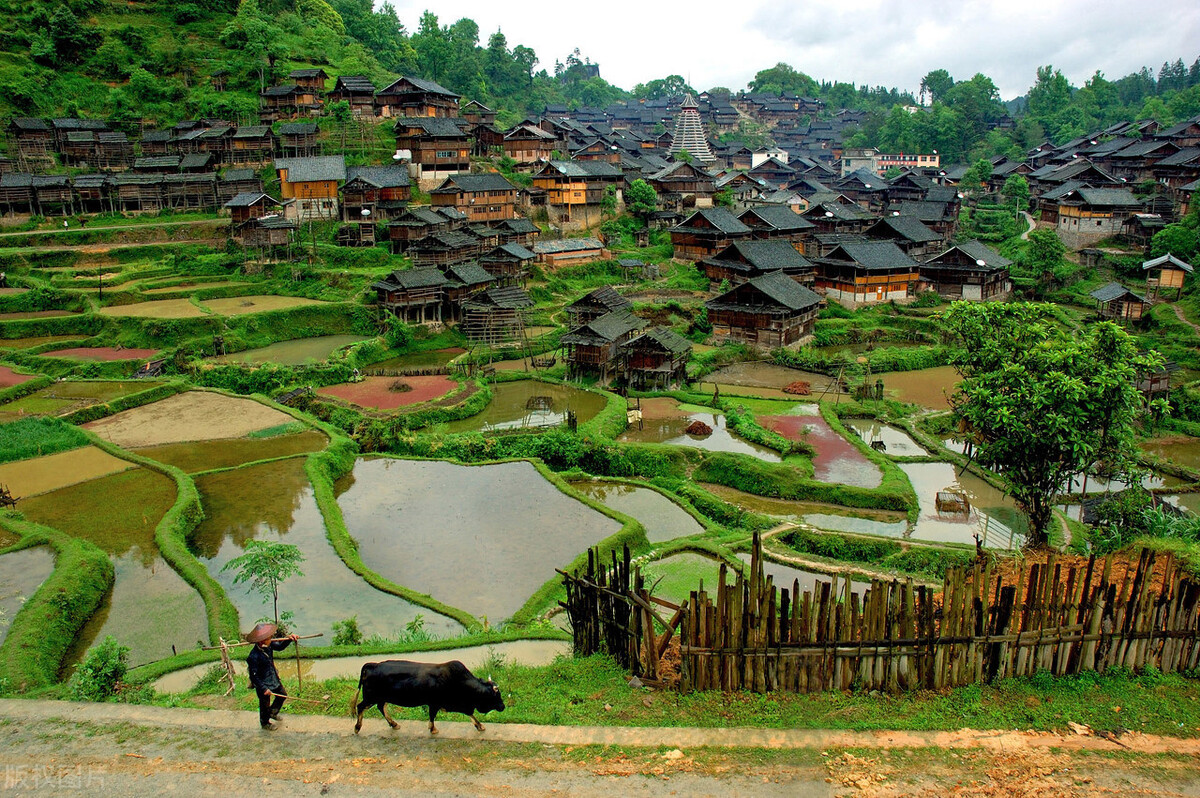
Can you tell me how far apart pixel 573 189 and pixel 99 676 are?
54.5 metres

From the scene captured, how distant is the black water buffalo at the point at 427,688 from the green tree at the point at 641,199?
192 feet

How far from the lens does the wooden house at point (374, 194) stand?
2192 inches

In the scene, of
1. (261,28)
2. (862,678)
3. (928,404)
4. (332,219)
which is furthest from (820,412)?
(261,28)

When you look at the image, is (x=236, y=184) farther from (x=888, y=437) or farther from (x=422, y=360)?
(x=888, y=437)

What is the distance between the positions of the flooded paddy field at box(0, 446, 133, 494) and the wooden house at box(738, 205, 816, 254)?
148 feet

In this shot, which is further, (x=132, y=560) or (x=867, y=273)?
(x=867, y=273)

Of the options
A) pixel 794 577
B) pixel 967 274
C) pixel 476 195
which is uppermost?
pixel 476 195

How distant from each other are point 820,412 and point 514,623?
20.5 m

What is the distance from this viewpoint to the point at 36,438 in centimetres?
2850

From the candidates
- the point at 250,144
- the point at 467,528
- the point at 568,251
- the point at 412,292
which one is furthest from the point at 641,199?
the point at 467,528

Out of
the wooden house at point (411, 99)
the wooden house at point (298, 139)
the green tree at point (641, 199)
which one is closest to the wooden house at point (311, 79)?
the wooden house at point (411, 99)

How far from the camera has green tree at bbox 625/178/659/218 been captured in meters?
65.2

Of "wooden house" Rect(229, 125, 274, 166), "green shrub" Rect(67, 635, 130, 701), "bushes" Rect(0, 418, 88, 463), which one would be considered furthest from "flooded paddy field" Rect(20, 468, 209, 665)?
"wooden house" Rect(229, 125, 274, 166)

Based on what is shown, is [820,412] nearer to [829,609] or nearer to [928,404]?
[928,404]
